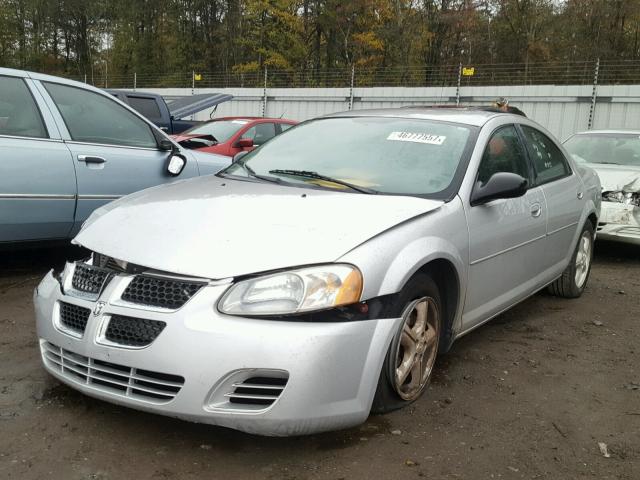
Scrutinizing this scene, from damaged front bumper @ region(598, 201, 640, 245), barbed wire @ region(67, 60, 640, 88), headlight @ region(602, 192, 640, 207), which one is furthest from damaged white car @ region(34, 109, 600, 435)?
barbed wire @ region(67, 60, 640, 88)

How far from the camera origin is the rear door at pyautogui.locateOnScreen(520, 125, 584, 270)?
13.9ft

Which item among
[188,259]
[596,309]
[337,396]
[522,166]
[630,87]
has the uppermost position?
[630,87]

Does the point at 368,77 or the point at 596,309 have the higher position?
the point at 368,77

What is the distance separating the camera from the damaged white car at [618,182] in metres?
6.61

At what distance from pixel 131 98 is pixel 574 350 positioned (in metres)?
9.48

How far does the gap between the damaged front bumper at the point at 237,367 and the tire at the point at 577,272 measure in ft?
9.86

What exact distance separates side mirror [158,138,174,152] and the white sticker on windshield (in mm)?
2365

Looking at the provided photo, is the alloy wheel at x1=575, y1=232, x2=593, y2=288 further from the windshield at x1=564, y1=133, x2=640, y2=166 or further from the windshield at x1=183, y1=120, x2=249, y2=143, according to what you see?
the windshield at x1=183, y1=120, x2=249, y2=143

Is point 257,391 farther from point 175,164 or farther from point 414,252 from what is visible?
point 175,164

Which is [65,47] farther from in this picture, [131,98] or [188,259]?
[188,259]

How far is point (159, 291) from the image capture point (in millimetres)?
2398

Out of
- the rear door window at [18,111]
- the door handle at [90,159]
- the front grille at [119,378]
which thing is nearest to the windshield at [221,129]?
the door handle at [90,159]

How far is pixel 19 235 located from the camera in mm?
4453

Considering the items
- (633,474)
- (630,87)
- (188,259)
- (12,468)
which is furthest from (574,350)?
(630,87)
